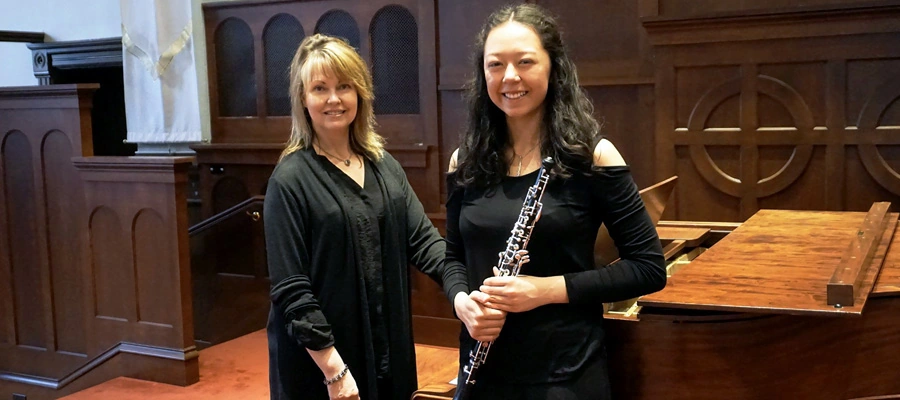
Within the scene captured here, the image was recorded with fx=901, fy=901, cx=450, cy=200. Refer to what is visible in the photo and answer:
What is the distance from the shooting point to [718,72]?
13.8 ft

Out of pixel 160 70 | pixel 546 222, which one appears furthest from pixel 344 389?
pixel 160 70

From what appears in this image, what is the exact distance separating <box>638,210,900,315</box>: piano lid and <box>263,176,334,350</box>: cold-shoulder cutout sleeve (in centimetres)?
79

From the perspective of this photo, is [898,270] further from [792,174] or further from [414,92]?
[414,92]

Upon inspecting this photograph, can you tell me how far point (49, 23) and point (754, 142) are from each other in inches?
210

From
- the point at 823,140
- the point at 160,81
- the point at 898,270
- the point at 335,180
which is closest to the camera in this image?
the point at 898,270

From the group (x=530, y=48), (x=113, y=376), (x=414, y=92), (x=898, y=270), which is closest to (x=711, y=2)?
(x=414, y=92)

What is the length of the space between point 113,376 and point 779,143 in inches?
134

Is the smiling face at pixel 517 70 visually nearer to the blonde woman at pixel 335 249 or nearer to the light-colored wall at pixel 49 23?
the blonde woman at pixel 335 249

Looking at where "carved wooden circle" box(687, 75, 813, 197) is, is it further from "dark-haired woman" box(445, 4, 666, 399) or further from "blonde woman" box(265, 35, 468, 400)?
"dark-haired woman" box(445, 4, 666, 399)

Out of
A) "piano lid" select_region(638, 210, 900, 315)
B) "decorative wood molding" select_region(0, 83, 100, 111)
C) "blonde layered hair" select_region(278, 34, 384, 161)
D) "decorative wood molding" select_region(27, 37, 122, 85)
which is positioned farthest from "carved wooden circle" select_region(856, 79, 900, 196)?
"decorative wood molding" select_region(27, 37, 122, 85)

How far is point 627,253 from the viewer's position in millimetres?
1673

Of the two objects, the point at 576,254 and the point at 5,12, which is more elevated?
the point at 5,12

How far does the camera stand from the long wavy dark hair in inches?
65.8

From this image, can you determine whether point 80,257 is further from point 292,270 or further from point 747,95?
point 747,95
